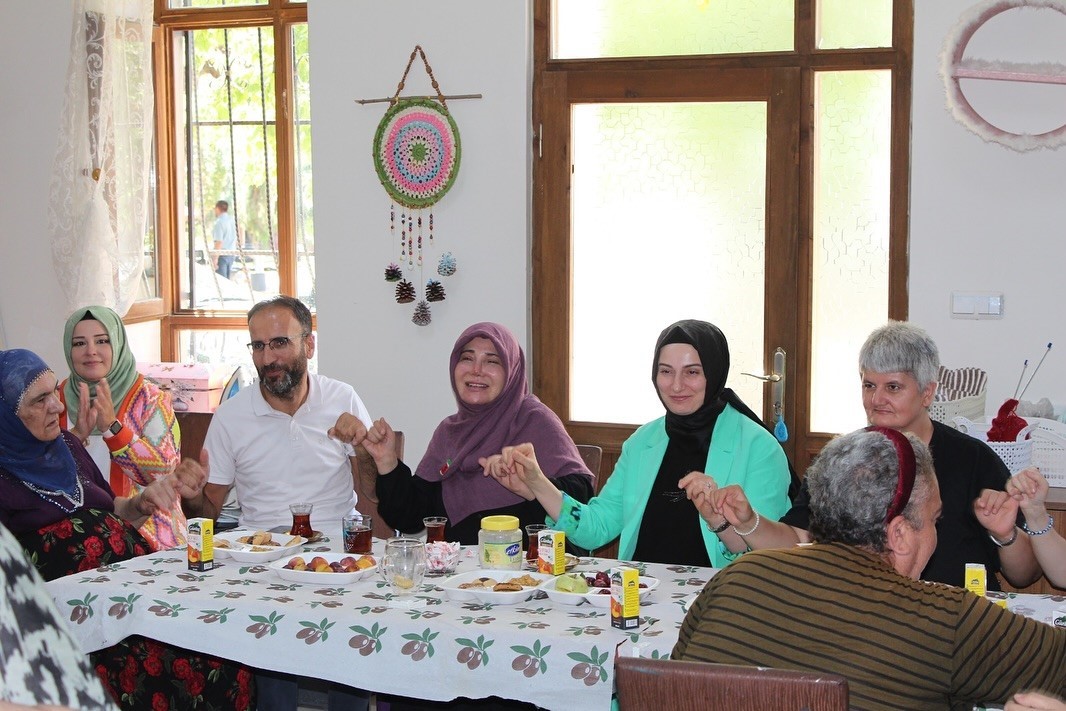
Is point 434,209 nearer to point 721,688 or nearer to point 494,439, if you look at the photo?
point 494,439

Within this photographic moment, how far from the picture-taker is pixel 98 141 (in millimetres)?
4984

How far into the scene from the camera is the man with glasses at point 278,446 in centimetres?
347

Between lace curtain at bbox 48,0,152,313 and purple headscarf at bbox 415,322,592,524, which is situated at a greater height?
lace curtain at bbox 48,0,152,313

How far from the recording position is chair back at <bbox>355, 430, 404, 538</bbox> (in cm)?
338

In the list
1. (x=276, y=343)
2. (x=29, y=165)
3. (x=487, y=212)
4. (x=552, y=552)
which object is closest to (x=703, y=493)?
(x=552, y=552)

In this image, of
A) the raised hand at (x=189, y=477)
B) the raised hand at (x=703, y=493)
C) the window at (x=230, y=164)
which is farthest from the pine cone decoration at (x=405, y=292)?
the raised hand at (x=703, y=493)

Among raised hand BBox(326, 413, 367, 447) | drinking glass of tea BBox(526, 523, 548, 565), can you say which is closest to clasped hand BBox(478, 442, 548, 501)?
drinking glass of tea BBox(526, 523, 548, 565)

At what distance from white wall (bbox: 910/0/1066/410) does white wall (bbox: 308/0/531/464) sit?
1.52 m

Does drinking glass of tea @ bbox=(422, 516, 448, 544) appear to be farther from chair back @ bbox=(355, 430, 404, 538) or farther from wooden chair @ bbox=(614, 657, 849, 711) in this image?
wooden chair @ bbox=(614, 657, 849, 711)

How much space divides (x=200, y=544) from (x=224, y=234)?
305 centimetres

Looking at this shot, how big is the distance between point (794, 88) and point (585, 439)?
1.61m

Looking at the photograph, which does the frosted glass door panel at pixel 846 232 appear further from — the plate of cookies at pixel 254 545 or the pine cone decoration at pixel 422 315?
the plate of cookies at pixel 254 545

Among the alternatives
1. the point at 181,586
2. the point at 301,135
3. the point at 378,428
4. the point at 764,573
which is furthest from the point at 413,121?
the point at 764,573

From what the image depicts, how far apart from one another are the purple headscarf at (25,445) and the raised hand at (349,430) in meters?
0.75
